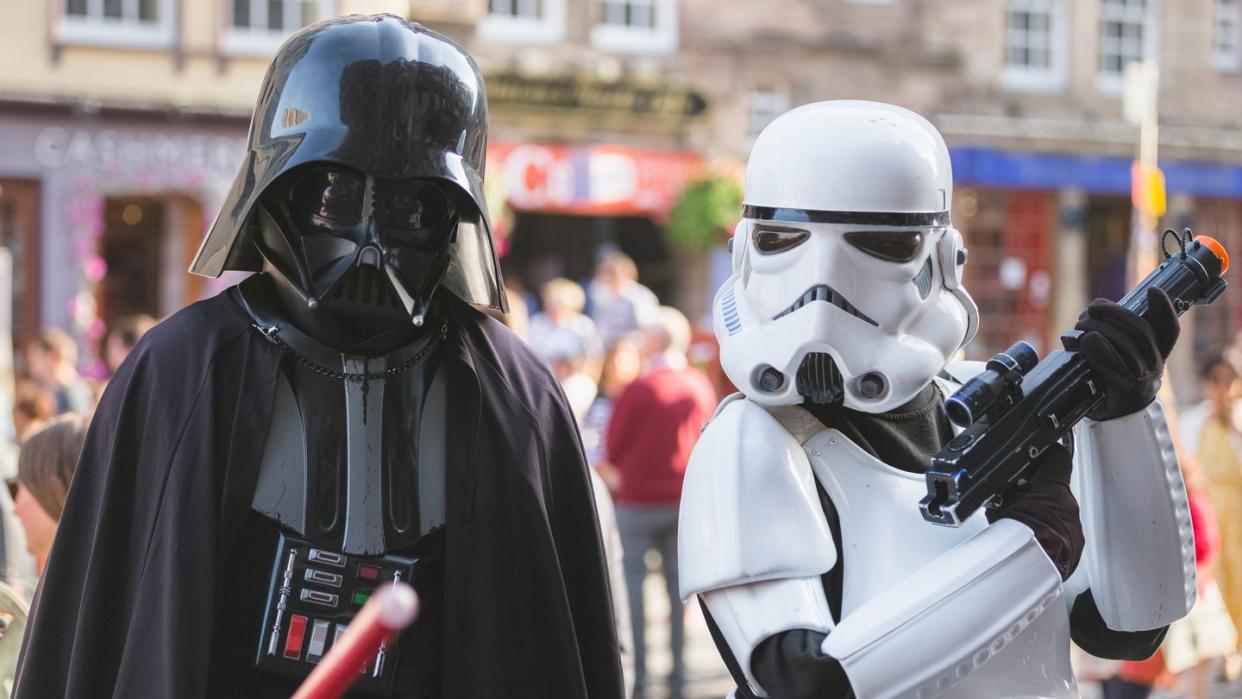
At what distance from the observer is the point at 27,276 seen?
1302 cm

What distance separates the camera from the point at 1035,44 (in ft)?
64.5

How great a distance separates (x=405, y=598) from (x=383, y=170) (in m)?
1.31

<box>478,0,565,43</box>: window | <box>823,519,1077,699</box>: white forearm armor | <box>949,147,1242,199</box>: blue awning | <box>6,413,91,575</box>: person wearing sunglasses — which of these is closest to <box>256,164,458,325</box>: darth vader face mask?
<box>823,519,1077,699</box>: white forearm armor

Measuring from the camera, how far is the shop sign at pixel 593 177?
1544 centimetres

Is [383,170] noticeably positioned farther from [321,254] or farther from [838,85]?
[838,85]

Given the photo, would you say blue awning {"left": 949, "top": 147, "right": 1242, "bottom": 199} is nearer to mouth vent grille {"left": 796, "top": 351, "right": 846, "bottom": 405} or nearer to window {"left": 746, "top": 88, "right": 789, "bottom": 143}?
window {"left": 746, "top": 88, "right": 789, "bottom": 143}

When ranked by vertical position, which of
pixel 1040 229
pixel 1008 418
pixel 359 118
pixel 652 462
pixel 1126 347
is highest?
pixel 359 118

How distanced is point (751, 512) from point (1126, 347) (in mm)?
635

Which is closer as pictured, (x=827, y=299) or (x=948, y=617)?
(x=948, y=617)

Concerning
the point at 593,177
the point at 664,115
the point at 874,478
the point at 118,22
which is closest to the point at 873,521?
the point at 874,478

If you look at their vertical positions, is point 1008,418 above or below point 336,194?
below

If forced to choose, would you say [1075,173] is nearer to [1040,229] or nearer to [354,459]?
[1040,229]

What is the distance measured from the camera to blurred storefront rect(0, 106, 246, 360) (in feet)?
42.6

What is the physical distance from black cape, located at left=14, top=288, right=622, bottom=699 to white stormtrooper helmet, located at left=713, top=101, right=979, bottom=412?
0.38 metres
